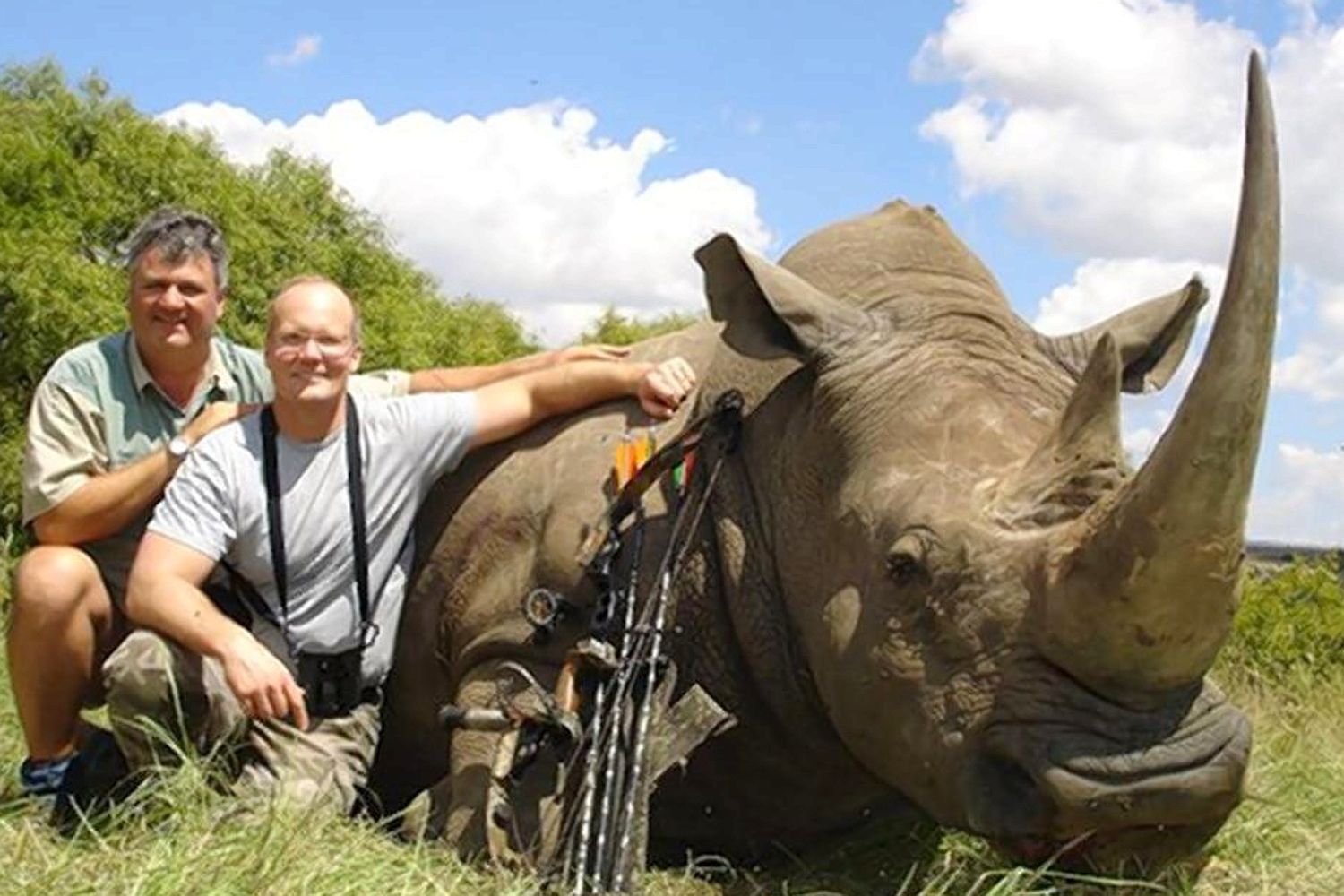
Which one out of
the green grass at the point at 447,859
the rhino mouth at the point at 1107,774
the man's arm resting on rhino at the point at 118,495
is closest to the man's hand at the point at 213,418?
the man's arm resting on rhino at the point at 118,495

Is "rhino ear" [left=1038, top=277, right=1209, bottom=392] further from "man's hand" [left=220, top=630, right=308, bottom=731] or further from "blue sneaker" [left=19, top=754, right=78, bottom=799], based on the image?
"blue sneaker" [left=19, top=754, right=78, bottom=799]

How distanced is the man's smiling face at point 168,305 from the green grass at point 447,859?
168 cm

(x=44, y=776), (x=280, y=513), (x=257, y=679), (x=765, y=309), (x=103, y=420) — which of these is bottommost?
(x=44, y=776)

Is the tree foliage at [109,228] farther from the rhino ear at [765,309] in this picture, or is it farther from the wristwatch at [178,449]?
the rhino ear at [765,309]

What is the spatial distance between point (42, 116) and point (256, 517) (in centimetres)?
1596

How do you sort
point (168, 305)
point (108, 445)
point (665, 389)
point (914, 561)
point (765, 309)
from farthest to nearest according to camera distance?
point (168, 305) < point (108, 445) < point (665, 389) < point (765, 309) < point (914, 561)

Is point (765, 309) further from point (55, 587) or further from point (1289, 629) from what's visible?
point (1289, 629)

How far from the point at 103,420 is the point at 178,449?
0.54 metres

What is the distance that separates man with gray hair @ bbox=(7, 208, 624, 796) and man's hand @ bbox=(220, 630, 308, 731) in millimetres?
975

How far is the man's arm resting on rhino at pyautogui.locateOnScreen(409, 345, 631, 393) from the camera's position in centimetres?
711

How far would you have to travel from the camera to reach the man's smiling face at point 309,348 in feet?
20.9

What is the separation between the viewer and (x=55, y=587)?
668 centimetres

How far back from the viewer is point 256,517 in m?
6.36

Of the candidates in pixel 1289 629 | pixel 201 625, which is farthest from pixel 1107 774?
pixel 1289 629
